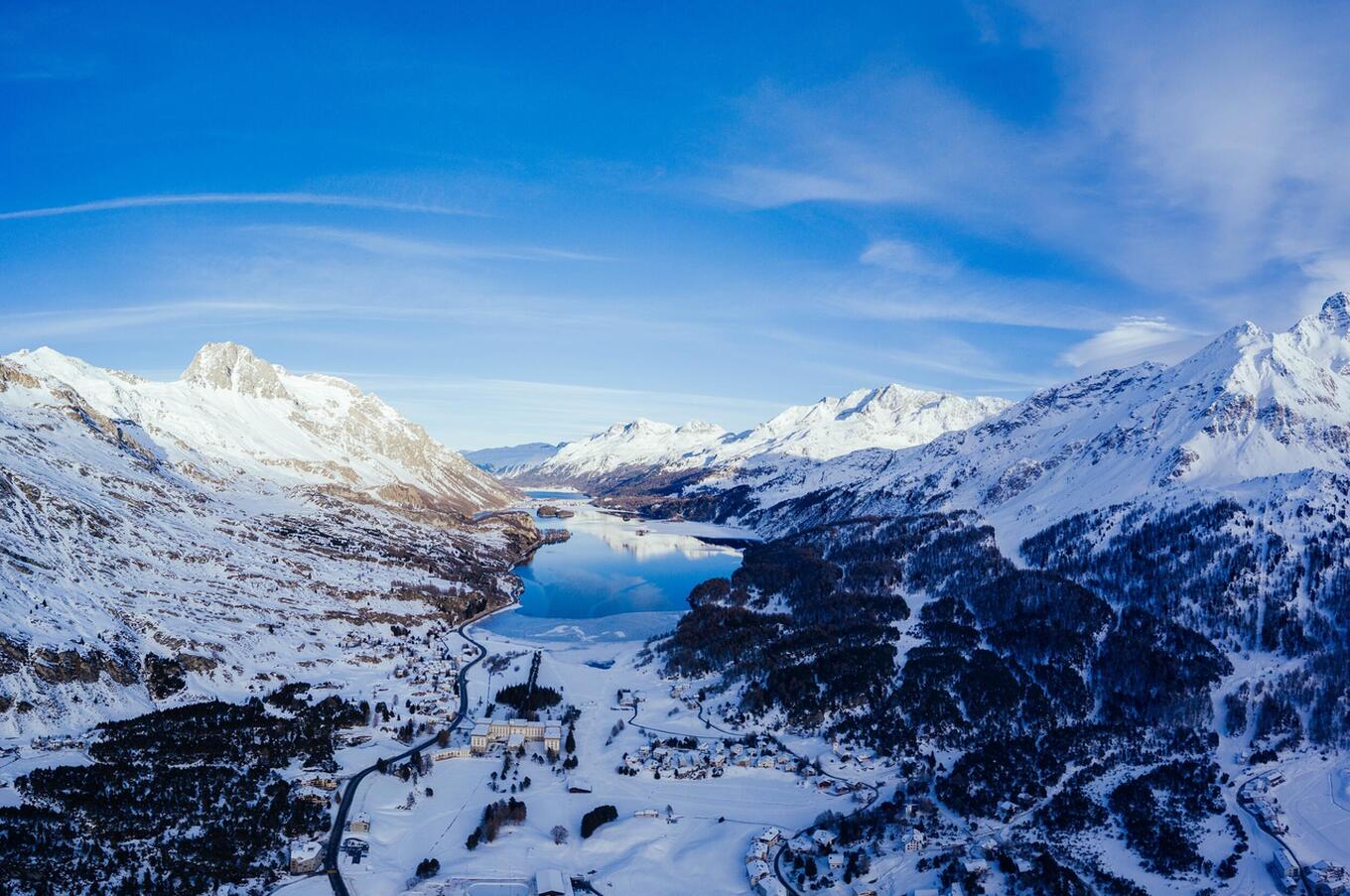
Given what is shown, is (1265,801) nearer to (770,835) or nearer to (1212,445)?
(770,835)

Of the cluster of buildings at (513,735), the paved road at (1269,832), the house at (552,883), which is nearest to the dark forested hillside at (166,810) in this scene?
the cluster of buildings at (513,735)

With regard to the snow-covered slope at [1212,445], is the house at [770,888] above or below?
below

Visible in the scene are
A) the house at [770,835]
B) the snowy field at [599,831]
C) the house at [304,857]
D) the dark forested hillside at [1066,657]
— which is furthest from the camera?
the dark forested hillside at [1066,657]

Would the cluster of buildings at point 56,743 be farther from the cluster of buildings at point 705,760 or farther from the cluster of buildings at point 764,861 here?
the cluster of buildings at point 764,861

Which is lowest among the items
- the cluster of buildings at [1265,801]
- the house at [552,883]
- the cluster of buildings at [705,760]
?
the house at [552,883]

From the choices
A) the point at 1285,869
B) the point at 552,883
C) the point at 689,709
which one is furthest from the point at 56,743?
the point at 1285,869

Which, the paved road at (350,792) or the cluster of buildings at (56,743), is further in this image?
the cluster of buildings at (56,743)

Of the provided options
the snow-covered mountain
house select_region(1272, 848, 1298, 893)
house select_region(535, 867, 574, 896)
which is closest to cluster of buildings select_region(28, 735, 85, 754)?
the snow-covered mountain

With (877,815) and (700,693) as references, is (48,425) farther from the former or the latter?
(877,815)
